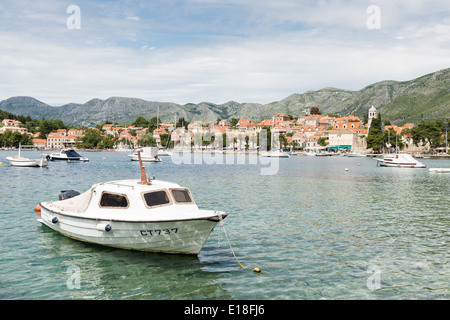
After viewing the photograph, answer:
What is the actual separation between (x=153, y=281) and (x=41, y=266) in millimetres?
5054

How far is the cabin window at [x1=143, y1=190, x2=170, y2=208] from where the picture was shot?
15.7 metres

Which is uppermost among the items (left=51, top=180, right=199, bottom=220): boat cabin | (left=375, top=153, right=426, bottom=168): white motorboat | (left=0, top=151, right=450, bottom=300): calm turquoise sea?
(left=51, top=180, right=199, bottom=220): boat cabin

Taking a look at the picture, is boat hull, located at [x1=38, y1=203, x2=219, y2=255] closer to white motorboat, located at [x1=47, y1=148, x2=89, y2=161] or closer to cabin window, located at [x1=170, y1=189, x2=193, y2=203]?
cabin window, located at [x1=170, y1=189, x2=193, y2=203]

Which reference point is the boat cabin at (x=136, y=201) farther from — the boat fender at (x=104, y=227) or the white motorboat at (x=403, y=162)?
the white motorboat at (x=403, y=162)

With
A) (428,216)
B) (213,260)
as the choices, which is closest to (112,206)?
(213,260)

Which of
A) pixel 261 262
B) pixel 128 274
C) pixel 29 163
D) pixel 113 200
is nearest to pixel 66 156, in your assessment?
pixel 29 163

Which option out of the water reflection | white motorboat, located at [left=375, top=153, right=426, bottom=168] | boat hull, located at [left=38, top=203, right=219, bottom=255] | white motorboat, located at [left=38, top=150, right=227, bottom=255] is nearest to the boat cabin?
white motorboat, located at [left=38, top=150, right=227, bottom=255]

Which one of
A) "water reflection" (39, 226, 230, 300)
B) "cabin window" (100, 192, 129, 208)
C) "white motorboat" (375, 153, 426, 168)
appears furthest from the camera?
"white motorboat" (375, 153, 426, 168)

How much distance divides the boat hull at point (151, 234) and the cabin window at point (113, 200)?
2.52ft

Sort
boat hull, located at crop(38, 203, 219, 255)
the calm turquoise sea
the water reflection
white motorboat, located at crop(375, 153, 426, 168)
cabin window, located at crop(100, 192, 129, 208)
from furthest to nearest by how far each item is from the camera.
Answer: white motorboat, located at crop(375, 153, 426, 168), cabin window, located at crop(100, 192, 129, 208), boat hull, located at crop(38, 203, 219, 255), the calm turquoise sea, the water reflection

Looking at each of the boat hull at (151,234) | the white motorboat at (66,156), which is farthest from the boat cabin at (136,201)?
the white motorboat at (66,156)

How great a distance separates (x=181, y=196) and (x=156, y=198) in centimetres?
112

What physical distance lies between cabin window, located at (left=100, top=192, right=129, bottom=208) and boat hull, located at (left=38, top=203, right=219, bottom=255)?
0.77m
